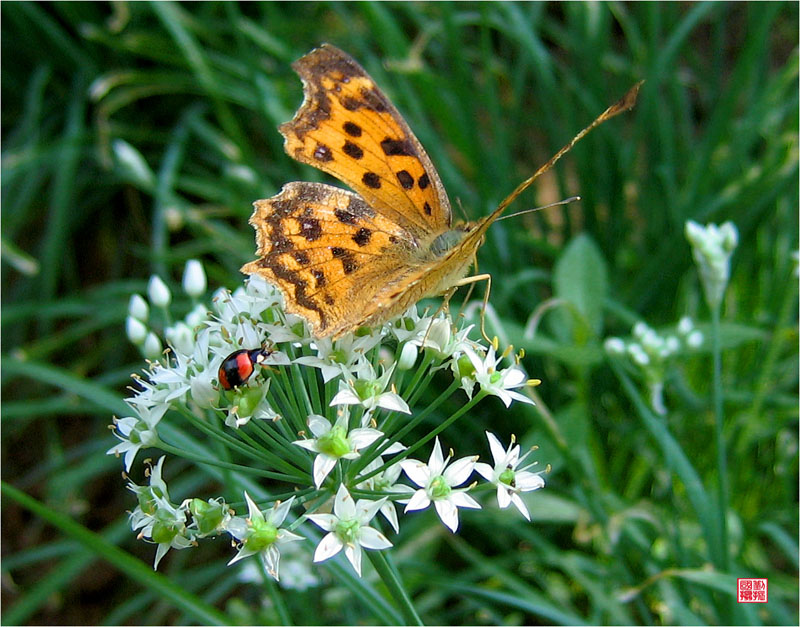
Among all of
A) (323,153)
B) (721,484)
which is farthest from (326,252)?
(721,484)

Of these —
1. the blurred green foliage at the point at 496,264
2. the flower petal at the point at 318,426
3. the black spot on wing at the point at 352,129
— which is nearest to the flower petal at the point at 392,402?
the flower petal at the point at 318,426

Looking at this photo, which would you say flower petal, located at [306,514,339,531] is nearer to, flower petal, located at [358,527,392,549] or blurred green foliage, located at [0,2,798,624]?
flower petal, located at [358,527,392,549]

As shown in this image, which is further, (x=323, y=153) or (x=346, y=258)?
(x=323, y=153)

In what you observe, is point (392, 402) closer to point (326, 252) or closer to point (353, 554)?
point (353, 554)

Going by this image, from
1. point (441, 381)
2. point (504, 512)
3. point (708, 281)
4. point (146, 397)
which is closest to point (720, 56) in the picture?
point (708, 281)

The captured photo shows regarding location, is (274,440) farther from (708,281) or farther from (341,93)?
(708,281)

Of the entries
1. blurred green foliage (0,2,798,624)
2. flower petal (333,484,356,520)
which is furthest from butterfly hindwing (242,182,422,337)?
blurred green foliage (0,2,798,624)
